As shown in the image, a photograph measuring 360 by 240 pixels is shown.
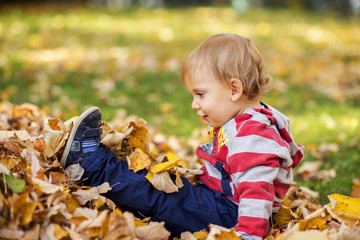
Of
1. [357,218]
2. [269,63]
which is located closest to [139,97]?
[269,63]

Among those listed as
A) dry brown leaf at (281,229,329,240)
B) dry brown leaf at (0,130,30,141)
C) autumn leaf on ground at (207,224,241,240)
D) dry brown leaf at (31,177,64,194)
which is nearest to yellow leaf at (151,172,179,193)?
autumn leaf on ground at (207,224,241,240)

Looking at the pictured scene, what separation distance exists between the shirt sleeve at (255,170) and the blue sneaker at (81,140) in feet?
2.38

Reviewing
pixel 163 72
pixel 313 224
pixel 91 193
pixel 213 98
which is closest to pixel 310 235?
pixel 313 224

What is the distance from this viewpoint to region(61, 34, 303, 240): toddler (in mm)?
1988

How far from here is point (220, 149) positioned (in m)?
2.16

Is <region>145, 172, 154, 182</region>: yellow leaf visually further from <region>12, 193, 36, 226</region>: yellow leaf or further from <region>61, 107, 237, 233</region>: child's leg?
<region>12, 193, 36, 226</region>: yellow leaf

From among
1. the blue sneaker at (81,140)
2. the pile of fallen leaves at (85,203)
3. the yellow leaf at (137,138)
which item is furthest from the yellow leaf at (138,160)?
the blue sneaker at (81,140)

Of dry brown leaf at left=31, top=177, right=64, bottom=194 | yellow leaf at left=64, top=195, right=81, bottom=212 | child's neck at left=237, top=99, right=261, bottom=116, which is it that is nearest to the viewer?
dry brown leaf at left=31, top=177, right=64, bottom=194

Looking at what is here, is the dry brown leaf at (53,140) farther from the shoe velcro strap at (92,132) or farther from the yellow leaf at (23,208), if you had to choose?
the yellow leaf at (23,208)

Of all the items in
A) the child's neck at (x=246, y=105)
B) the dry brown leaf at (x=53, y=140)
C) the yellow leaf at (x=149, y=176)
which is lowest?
the yellow leaf at (x=149, y=176)

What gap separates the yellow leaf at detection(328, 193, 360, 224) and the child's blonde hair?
70 centimetres

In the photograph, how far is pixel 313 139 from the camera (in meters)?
4.02

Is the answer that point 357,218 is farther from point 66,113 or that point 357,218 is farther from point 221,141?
point 66,113

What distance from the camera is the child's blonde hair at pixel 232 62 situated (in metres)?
2.11
